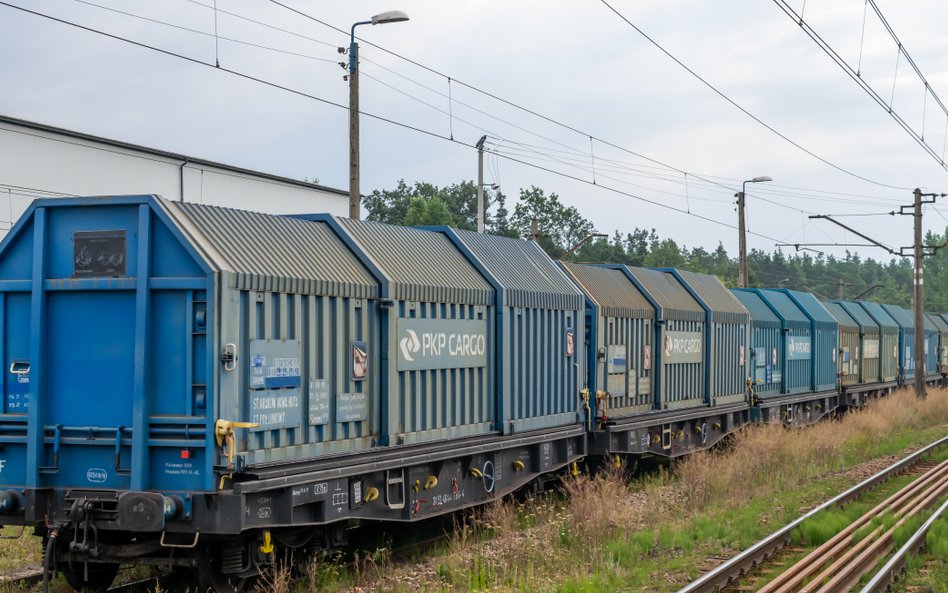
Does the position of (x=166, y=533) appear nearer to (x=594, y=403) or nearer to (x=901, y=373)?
(x=594, y=403)

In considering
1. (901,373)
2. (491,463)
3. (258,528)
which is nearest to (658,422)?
(491,463)

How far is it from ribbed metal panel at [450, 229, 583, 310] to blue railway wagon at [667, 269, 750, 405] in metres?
5.53

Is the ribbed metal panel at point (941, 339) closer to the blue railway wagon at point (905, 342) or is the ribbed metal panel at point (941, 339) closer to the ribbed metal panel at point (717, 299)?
the blue railway wagon at point (905, 342)

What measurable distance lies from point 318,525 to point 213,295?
9.13ft

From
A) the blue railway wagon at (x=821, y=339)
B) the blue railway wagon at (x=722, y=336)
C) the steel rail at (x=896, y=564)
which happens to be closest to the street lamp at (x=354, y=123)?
the blue railway wagon at (x=722, y=336)

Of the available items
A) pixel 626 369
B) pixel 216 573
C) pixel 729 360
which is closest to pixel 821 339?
pixel 729 360

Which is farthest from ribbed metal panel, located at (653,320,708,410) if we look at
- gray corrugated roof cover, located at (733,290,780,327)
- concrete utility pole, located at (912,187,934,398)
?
concrete utility pole, located at (912,187,934,398)

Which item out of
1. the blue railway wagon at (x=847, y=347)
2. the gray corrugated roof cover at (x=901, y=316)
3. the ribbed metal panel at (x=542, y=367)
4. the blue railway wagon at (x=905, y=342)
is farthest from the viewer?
the gray corrugated roof cover at (x=901, y=316)

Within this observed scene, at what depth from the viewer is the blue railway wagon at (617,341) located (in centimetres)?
1644

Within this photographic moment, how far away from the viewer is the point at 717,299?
2216 centimetres

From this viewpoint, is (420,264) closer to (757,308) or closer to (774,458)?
(774,458)

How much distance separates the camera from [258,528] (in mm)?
9375

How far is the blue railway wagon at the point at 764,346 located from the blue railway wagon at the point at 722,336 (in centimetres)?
64

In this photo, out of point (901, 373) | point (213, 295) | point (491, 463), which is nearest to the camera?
point (213, 295)
